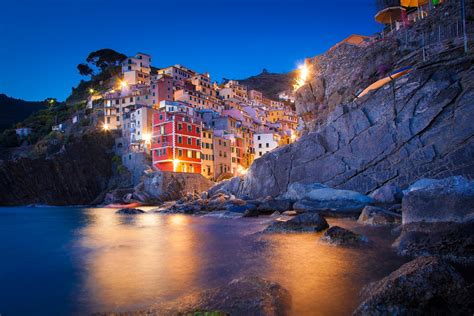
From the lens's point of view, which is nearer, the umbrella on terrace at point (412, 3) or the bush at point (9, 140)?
the umbrella on terrace at point (412, 3)

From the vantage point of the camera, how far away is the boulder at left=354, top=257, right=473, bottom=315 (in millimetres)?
4883

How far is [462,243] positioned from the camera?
8.30m

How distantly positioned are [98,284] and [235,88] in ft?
345

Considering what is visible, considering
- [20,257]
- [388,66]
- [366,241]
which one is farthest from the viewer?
[388,66]

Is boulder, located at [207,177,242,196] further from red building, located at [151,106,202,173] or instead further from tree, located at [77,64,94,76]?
tree, located at [77,64,94,76]

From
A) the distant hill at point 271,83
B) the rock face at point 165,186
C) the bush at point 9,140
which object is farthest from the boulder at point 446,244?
the distant hill at point 271,83

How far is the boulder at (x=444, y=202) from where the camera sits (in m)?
10.5

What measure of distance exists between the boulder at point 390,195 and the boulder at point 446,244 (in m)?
12.0

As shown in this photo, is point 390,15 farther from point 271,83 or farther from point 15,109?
point 15,109

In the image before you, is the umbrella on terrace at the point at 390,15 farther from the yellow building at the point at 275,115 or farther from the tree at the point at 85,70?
the tree at the point at 85,70

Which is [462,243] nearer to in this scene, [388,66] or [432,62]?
[432,62]

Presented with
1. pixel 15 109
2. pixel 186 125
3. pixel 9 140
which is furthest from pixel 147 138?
pixel 15 109

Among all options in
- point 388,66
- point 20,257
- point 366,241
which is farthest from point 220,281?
point 388,66

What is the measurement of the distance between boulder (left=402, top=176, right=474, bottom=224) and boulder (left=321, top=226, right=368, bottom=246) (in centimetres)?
187
